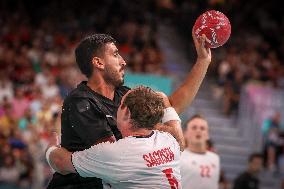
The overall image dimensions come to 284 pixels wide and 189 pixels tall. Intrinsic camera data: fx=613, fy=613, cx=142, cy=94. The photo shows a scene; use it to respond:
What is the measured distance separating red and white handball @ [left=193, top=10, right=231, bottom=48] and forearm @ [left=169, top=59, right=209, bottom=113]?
165 mm

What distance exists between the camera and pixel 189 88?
4055mm

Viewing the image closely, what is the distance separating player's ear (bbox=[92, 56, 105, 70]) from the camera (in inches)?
151

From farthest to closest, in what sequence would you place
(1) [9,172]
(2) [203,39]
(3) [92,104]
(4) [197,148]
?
(1) [9,172] < (4) [197,148] < (2) [203,39] < (3) [92,104]

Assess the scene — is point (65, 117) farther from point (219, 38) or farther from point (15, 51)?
point (15, 51)

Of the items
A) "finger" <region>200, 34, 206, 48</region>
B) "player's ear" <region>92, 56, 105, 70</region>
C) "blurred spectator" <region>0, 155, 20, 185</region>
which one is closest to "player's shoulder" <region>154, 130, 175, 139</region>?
"player's ear" <region>92, 56, 105, 70</region>

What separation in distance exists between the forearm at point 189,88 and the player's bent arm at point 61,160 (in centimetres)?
83

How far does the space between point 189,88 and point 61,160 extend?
3.26 feet

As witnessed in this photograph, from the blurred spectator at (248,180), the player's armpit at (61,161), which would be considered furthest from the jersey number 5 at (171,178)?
the blurred spectator at (248,180)

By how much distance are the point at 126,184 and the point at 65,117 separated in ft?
2.04

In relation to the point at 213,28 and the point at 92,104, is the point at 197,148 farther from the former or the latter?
the point at 92,104

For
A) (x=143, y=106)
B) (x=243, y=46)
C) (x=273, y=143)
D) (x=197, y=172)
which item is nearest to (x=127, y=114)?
(x=143, y=106)

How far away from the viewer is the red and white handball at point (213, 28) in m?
3.96

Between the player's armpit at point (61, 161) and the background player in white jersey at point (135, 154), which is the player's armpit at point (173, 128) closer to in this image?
the background player in white jersey at point (135, 154)

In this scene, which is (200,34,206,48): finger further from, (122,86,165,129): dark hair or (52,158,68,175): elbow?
(52,158,68,175): elbow
